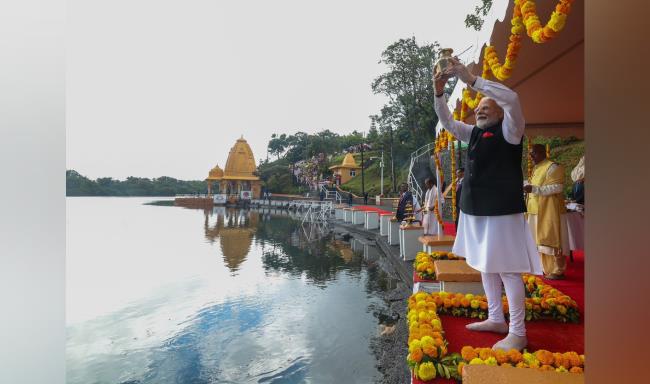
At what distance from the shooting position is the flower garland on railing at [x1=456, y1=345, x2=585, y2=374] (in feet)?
5.28

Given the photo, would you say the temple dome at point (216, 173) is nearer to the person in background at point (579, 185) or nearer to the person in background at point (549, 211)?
the person in background at point (579, 185)

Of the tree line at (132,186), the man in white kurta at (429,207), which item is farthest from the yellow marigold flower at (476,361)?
the tree line at (132,186)

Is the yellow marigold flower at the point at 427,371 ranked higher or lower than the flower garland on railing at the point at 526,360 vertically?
lower

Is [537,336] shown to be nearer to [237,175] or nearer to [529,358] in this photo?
[529,358]

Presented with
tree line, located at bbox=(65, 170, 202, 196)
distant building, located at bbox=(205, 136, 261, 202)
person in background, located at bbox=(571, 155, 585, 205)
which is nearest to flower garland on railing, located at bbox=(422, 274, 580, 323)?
person in background, located at bbox=(571, 155, 585, 205)

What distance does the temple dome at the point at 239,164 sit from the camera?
45.7 meters

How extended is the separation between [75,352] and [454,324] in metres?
4.35

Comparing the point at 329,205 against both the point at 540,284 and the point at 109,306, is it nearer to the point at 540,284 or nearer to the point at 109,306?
the point at 109,306

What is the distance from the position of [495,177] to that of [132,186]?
8152cm

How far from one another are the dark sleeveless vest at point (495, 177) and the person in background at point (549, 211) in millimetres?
1899

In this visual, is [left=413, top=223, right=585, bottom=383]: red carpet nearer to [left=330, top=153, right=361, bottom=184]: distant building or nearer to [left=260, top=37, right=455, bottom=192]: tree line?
[left=260, top=37, right=455, bottom=192]: tree line

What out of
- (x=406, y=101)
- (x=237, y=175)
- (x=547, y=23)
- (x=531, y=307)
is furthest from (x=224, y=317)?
(x=237, y=175)
